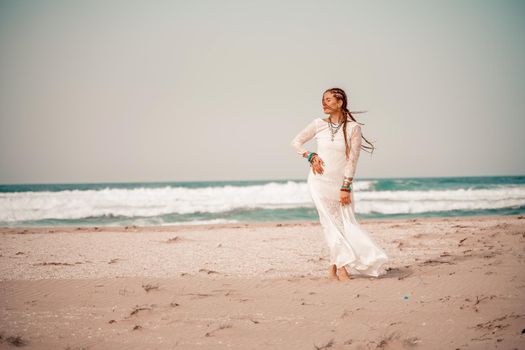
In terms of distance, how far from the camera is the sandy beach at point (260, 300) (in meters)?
3.02

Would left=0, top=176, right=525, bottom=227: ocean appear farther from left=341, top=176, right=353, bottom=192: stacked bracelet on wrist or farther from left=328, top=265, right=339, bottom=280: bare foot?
left=341, top=176, right=353, bottom=192: stacked bracelet on wrist

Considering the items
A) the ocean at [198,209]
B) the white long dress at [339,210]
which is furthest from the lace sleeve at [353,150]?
the ocean at [198,209]

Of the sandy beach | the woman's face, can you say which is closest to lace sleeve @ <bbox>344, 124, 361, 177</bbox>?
the woman's face

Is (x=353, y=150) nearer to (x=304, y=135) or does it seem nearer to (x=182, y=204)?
(x=304, y=135)

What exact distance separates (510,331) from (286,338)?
1668 mm

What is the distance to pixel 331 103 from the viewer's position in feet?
15.2

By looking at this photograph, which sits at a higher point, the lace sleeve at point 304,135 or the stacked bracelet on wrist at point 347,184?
the lace sleeve at point 304,135

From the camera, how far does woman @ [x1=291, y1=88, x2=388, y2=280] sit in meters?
4.61

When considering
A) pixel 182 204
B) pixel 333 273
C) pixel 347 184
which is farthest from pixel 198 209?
pixel 347 184

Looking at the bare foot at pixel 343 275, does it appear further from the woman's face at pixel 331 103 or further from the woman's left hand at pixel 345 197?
the woman's face at pixel 331 103

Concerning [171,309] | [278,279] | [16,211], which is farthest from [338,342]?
[16,211]

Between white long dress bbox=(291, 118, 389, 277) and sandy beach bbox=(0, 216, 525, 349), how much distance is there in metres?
0.26

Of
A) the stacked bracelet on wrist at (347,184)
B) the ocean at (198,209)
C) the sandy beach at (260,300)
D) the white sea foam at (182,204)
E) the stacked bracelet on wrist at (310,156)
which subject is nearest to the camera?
the sandy beach at (260,300)

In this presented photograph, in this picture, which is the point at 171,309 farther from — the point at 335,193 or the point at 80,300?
the point at 335,193
